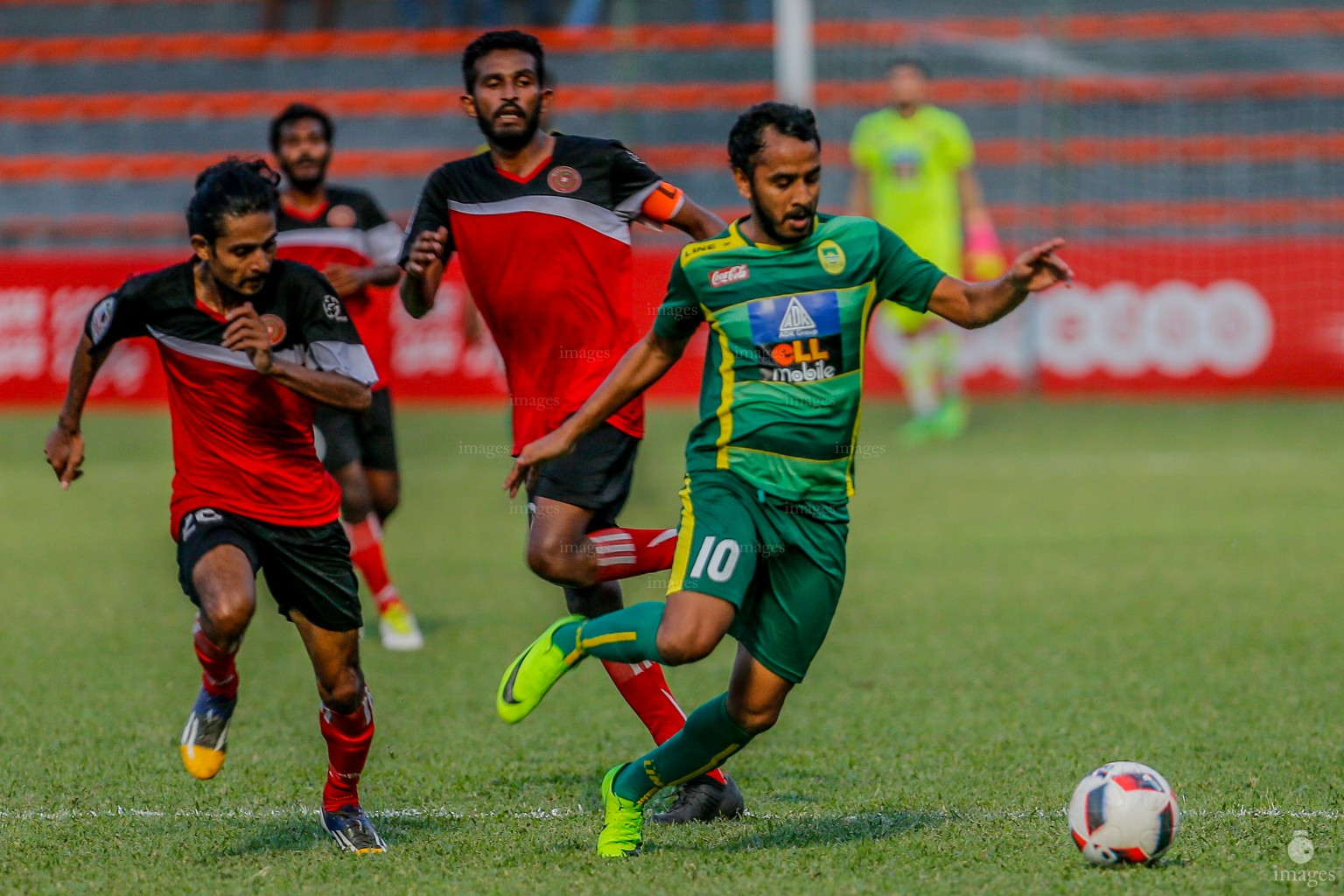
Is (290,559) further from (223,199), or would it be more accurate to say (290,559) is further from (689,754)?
(689,754)

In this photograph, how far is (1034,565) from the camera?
30.1 ft

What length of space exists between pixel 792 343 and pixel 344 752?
1.67 meters

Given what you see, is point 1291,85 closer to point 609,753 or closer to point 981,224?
point 981,224

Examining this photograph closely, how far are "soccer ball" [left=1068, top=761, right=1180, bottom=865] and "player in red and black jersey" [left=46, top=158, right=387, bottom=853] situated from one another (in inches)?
73.2

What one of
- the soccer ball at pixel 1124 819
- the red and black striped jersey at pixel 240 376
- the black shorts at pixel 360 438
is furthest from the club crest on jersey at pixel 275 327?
the black shorts at pixel 360 438

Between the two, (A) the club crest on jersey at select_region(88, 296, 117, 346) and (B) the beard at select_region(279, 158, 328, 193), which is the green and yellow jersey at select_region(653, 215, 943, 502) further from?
(B) the beard at select_region(279, 158, 328, 193)

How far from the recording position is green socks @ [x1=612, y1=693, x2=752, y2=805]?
4418mm

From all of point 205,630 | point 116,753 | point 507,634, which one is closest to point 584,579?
point 205,630

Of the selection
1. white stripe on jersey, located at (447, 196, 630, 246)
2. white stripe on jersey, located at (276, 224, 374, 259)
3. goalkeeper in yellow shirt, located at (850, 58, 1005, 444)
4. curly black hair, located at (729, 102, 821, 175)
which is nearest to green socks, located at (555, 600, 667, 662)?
curly black hair, located at (729, 102, 821, 175)

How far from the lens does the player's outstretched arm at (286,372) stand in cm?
429

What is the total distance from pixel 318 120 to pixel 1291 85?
1496cm

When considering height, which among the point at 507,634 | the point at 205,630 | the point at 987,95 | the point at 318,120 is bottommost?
the point at 507,634

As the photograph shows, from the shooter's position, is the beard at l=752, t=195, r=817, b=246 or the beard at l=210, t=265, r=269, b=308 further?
the beard at l=210, t=265, r=269, b=308
